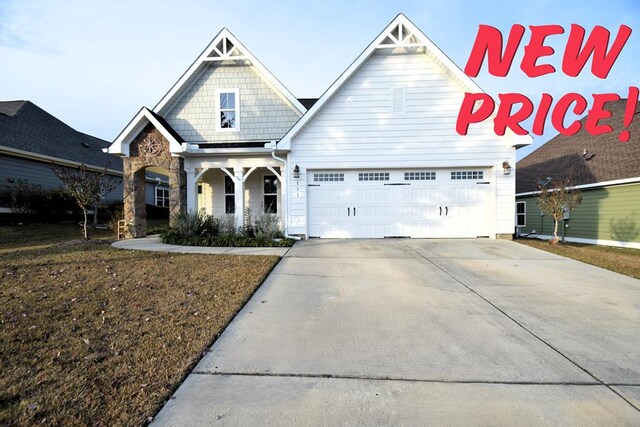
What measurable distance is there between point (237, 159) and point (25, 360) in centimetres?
976

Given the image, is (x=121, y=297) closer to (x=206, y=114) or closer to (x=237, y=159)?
(x=237, y=159)

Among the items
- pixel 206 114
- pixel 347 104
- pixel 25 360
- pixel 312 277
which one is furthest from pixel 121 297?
pixel 206 114

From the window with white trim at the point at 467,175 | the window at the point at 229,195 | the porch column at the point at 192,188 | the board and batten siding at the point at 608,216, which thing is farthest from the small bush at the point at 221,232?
the board and batten siding at the point at 608,216

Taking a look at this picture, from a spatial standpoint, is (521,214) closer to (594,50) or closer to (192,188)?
(594,50)

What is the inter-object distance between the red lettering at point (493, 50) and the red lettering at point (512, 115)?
1108 mm

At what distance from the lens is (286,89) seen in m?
12.8

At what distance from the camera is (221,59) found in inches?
506

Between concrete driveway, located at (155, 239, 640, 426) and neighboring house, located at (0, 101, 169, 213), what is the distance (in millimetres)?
16880

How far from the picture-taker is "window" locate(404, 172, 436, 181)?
11461mm

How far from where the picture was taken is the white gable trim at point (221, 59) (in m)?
12.7

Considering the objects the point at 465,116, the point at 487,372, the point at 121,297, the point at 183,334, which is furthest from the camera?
the point at 465,116

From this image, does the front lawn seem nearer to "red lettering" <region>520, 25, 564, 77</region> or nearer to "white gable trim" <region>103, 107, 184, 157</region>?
"white gable trim" <region>103, 107, 184, 157</region>

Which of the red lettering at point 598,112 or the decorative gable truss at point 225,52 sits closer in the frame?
the red lettering at point 598,112

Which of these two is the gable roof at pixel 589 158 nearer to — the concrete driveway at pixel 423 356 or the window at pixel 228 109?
the concrete driveway at pixel 423 356
